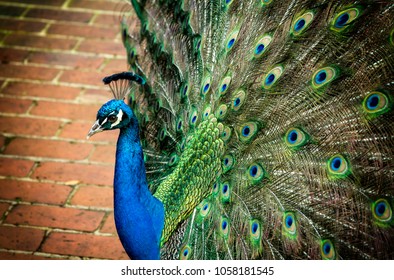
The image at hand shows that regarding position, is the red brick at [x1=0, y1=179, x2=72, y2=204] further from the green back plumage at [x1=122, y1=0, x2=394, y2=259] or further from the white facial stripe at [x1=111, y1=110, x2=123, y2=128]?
the white facial stripe at [x1=111, y1=110, x2=123, y2=128]

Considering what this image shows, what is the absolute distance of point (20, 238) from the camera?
259 centimetres

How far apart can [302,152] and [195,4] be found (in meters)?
0.78

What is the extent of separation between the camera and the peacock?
170 cm

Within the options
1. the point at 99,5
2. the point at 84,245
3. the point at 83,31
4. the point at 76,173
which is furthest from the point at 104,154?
the point at 99,5

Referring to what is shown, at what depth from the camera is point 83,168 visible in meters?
2.99

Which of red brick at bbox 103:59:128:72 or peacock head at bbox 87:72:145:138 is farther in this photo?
red brick at bbox 103:59:128:72

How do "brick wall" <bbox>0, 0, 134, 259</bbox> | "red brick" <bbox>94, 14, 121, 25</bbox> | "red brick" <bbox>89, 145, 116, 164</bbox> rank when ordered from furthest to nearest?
1. "red brick" <bbox>94, 14, 121, 25</bbox>
2. "red brick" <bbox>89, 145, 116, 164</bbox>
3. "brick wall" <bbox>0, 0, 134, 259</bbox>

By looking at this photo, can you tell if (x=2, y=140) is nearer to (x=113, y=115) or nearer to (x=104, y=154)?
(x=104, y=154)

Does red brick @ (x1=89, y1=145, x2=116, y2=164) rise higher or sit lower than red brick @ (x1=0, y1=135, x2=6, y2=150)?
lower

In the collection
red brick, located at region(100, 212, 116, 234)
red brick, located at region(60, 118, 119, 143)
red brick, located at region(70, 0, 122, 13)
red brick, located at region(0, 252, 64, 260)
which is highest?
red brick, located at region(70, 0, 122, 13)

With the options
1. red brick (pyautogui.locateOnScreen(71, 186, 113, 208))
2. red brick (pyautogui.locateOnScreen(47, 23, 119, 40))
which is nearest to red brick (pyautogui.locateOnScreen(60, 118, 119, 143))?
red brick (pyautogui.locateOnScreen(71, 186, 113, 208))

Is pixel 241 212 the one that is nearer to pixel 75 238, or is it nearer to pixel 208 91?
pixel 208 91

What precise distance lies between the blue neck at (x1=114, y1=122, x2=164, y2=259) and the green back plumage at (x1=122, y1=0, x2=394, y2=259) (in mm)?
49

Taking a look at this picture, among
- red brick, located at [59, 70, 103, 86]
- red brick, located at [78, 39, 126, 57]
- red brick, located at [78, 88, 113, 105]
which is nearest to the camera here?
red brick, located at [78, 88, 113, 105]
